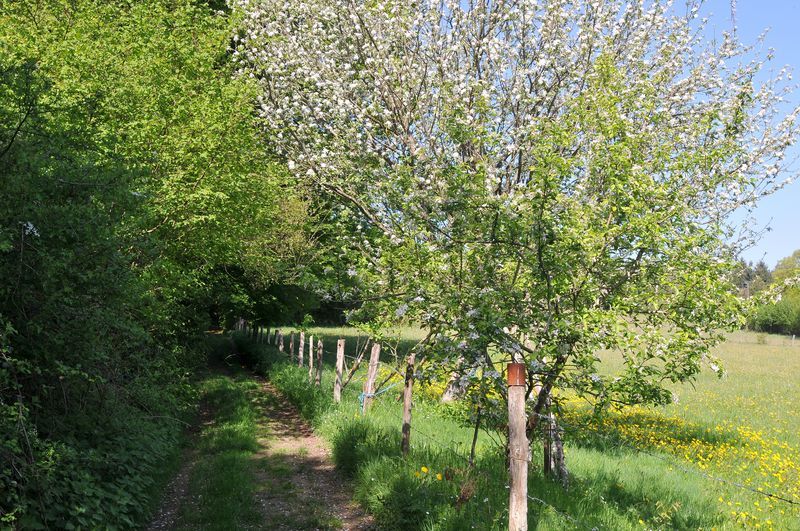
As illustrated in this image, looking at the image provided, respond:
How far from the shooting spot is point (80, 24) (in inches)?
550

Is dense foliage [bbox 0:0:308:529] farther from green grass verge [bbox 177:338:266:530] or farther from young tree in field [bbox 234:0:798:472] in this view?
young tree in field [bbox 234:0:798:472]

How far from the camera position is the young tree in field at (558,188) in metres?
6.44

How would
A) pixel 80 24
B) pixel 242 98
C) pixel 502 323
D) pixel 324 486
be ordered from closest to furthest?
pixel 502 323 < pixel 324 486 < pixel 80 24 < pixel 242 98

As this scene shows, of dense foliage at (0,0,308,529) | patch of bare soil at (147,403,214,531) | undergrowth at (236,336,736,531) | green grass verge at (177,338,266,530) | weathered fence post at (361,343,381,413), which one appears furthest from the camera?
weathered fence post at (361,343,381,413)

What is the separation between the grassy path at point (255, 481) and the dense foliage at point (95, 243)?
2.25ft

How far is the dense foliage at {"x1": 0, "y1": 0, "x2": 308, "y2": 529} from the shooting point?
6.28m

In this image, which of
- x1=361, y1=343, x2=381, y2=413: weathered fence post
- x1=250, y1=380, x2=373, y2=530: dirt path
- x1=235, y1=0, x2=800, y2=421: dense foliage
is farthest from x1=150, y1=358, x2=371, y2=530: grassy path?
x1=235, y1=0, x2=800, y2=421: dense foliage

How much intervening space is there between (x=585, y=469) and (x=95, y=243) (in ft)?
27.0

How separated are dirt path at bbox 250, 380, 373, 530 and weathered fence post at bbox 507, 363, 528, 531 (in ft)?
9.95

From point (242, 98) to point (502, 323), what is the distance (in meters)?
11.7

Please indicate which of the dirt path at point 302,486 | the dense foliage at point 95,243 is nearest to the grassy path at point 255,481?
the dirt path at point 302,486

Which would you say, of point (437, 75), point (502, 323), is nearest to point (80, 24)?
point (437, 75)

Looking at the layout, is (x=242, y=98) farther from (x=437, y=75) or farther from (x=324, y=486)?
(x=324, y=486)

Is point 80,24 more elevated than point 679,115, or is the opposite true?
point 80,24
